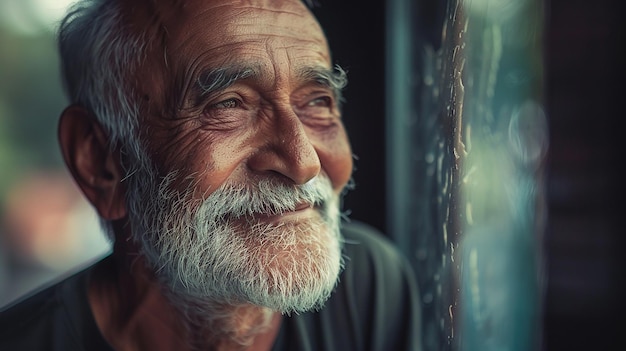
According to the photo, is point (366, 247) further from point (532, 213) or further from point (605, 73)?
point (605, 73)

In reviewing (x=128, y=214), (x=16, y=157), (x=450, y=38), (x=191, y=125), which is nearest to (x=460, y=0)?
(x=450, y=38)

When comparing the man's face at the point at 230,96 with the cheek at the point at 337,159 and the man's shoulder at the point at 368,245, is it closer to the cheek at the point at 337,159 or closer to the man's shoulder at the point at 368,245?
the cheek at the point at 337,159

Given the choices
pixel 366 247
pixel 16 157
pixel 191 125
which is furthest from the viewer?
pixel 16 157

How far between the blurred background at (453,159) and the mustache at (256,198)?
203mm

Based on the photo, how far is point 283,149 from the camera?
36.4 inches

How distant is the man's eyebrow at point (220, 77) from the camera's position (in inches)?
36.0

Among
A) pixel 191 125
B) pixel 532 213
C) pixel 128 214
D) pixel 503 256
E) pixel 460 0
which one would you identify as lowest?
pixel 503 256

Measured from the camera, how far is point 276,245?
3.13ft

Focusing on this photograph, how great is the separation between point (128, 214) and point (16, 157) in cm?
50

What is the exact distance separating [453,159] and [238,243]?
344 mm

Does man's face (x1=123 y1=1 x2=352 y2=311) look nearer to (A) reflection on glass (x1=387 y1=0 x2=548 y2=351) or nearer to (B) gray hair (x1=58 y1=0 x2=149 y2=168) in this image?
(B) gray hair (x1=58 y1=0 x2=149 y2=168)

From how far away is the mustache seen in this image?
928mm

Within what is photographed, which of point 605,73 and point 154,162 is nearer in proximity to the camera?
point 154,162

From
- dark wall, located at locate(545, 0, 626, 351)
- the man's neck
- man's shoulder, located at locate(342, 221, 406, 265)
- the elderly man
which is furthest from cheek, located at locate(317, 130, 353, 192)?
dark wall, located at locate(545, 0, 626, 351)
